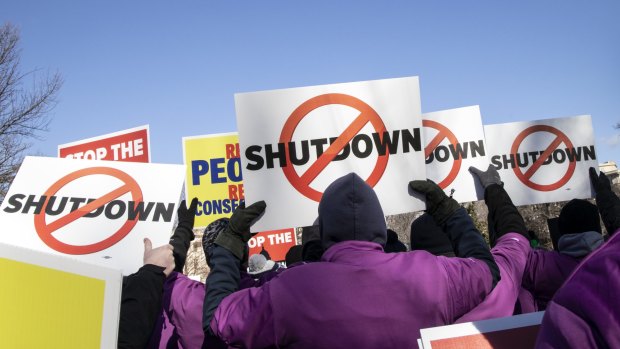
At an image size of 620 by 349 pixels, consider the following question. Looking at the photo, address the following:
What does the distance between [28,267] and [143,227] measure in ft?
6.28

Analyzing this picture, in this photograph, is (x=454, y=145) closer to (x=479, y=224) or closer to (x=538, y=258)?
(x=538, y=258)

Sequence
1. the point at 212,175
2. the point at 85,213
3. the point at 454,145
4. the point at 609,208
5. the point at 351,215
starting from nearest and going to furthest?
1. the point at 351,215
2. the point at 85,213
3. the point at 609,208
4. the point at 454,145
5. the point at 212,175

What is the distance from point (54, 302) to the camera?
157 centimetres

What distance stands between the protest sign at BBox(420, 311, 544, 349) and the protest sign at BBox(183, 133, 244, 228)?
713 cm

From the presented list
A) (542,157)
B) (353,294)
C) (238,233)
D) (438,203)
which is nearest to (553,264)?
(438,203)

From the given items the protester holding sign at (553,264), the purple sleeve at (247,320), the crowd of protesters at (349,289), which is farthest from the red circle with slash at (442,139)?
the purple sleeve at (247,320)

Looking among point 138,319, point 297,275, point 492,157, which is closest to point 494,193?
point 297,275

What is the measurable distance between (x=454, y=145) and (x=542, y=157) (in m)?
1.08

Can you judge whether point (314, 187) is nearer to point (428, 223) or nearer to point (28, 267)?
point (428, 223)

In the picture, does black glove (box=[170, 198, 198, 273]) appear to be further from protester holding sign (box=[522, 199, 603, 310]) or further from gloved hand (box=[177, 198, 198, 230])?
protester holding sign (box=[522, 199, 603, 310])

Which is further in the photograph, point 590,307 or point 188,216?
point 188,216

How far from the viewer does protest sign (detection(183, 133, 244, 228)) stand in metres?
8.57

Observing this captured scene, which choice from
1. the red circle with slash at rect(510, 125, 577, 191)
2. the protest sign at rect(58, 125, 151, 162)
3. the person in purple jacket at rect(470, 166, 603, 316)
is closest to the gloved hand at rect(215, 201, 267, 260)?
the person in purple jacket at rect(470, 166, 603, 316)

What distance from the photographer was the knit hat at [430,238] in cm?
344
